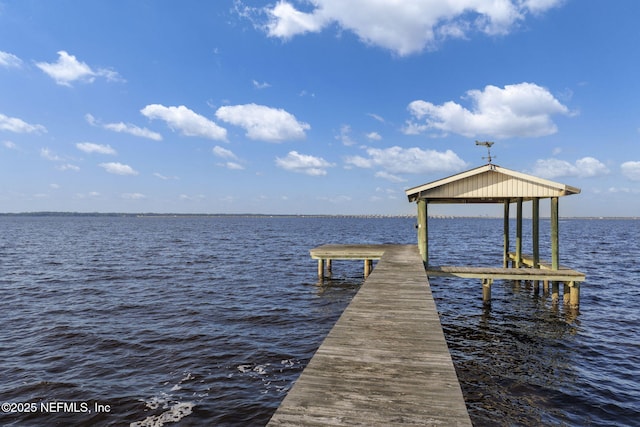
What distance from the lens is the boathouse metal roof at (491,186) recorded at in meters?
13.2

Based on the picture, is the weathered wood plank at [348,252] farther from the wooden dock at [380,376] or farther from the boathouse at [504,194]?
the wooden dock at [380,376]

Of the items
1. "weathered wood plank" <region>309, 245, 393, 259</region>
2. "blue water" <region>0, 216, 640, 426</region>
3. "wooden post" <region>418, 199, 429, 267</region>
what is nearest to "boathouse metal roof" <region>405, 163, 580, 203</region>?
"wooden post" <region>418, 199, 429, 267</region>

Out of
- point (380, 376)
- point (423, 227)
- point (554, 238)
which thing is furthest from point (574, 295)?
point (380, 376)

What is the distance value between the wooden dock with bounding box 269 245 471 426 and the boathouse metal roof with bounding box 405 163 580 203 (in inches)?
284

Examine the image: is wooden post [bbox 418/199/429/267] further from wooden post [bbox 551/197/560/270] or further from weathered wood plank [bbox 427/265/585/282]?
wooden post [bbox 551/197/560/270]

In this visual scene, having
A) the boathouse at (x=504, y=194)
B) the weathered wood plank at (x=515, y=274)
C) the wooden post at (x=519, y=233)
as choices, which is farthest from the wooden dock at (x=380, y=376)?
the wooden post at (x=519, y=233)

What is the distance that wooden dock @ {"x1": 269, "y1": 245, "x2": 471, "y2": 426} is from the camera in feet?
11.5

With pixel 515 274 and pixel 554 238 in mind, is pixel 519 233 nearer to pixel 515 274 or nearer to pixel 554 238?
pixel 554 238

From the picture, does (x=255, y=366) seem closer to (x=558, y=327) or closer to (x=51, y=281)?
(x=558, y=327)

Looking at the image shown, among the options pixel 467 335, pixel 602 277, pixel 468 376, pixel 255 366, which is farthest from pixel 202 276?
pixel 602 277

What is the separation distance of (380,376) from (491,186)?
445 inches

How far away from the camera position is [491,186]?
13.7m

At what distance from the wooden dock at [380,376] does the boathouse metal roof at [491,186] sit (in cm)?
721

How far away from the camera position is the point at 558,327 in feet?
37.8
